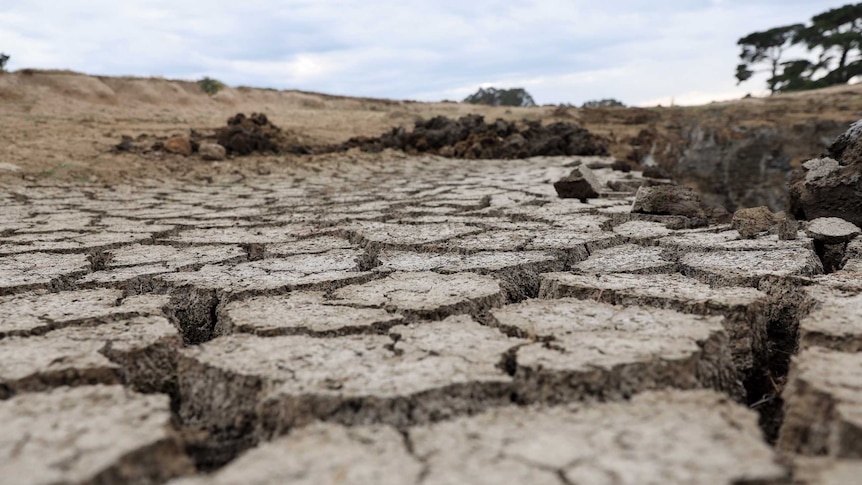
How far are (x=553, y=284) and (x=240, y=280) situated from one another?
2.90ft

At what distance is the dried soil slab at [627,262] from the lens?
1.80 meters

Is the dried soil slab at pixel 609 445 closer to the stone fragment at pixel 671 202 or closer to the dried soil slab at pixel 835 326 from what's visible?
the dried soil slab at pixel 835 326

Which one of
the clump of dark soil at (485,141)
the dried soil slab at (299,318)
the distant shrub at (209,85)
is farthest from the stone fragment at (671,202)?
the distant shrub at (209,85)

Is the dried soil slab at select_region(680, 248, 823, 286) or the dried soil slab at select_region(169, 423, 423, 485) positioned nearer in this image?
the dried soil slab at select_region(169, 423, 423, 485)

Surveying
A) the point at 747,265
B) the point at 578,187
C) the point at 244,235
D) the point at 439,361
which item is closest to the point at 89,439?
the point at 439,361

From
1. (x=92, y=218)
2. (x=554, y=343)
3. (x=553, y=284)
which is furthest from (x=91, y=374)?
(x=92, y=218)

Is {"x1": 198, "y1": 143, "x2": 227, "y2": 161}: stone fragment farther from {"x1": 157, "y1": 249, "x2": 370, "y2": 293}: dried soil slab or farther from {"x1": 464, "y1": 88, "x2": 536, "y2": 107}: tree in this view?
{"x1": 464, "y1": 88, "x2": 536, "y2": 107}: tree

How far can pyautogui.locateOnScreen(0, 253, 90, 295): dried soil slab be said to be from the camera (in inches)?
70.1

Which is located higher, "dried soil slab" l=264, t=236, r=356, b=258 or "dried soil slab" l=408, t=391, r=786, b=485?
"dried soil slab" l=408, t=391, r=786, b=485

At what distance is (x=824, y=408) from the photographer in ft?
2.84

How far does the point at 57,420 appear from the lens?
0.87 meters

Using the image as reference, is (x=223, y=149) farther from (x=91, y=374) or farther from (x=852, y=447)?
(x=852, y=447)

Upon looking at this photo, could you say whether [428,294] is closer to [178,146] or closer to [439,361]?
[439,361]

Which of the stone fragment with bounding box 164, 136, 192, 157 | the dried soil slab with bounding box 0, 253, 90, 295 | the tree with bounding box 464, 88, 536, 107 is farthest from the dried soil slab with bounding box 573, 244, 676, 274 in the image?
the tree with bounding box 464, 88, 536, 107
